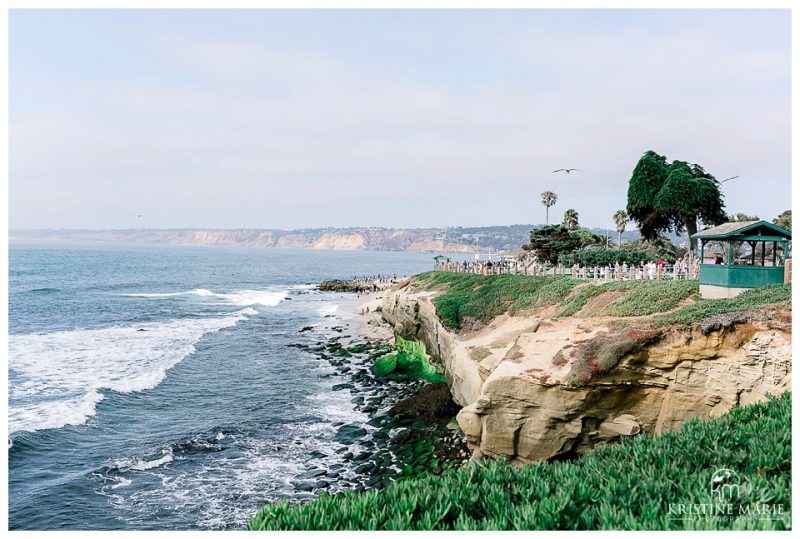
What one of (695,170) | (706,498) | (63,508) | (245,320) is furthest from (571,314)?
(245,320)

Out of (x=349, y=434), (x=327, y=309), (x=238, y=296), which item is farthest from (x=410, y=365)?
(x=238, y=296)

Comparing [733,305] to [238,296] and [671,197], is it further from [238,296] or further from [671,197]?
[238,296]

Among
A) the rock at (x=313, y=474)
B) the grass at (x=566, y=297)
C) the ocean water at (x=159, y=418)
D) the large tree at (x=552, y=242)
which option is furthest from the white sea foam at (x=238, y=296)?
the rock at (x=313, y=474)

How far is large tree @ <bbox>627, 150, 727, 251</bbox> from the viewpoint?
1644 inches

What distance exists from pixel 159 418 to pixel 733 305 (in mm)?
21030

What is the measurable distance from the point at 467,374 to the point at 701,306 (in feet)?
26.0

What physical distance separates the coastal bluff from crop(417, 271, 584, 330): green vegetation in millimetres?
10200

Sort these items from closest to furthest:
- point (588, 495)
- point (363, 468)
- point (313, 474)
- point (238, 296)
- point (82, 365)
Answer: point (588, 495) < point (313, 474) < point (363, 468) < point (82, 365) < point (238, 296)

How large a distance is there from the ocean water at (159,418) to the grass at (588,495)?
8410mm

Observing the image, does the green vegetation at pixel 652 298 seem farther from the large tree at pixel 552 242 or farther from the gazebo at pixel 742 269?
the large tree at pixel 552 242

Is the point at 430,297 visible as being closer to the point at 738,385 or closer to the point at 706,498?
the point at 738,385

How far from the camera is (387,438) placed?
19312mm

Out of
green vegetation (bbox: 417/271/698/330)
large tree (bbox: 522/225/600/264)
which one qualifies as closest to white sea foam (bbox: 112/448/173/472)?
green vegetation (bbox: 417/271/698/330)

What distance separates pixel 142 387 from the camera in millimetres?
A: 25125
